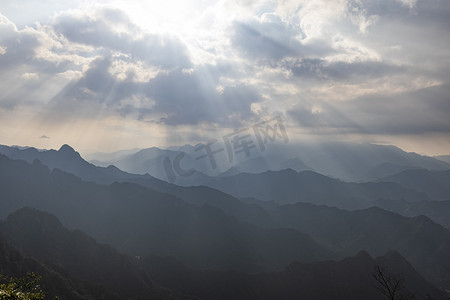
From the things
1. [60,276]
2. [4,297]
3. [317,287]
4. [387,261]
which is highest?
[4,297]

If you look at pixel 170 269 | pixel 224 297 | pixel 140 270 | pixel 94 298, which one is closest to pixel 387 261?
pixel 224 297

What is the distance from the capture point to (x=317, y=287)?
502ft

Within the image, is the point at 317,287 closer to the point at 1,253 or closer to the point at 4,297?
the point at 1,253

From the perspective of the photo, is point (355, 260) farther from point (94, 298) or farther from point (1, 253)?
point (1, 253)

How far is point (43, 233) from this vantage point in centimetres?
16488

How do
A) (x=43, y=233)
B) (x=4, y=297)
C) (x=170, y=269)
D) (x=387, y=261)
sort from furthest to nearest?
(x=387, y=261) → (x=170, y=269) → (x=43, y=233) → (x=4, y=297)

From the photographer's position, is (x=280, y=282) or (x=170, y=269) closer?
(x=280, y=282)

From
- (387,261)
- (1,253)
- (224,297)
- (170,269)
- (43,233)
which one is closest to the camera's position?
(1,253)

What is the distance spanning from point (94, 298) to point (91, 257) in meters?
55.5

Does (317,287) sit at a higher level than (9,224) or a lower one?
lower

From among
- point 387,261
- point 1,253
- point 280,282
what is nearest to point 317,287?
point 280,282

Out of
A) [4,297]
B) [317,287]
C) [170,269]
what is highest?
[4,297]

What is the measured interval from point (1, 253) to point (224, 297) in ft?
324

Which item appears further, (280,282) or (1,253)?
(280,282)
